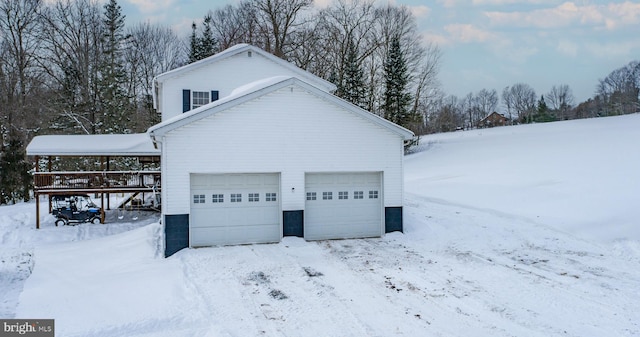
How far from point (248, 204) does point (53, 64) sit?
93.1 feet

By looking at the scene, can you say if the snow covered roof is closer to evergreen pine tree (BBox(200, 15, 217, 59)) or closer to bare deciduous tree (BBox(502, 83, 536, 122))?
evergreen pine tree (BBox(200, 15, 217, 59))

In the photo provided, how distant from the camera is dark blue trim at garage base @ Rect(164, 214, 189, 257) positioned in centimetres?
1162

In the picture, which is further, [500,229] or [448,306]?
[500,229]

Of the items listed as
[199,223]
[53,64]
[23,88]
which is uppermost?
[53,64]

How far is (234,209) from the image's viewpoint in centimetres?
1255

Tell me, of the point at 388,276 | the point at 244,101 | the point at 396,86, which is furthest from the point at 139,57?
the point at 388,276

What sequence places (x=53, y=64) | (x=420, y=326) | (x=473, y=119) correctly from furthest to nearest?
(x=473, y=119) < (x=53, y=64) < (x=420, y=326)

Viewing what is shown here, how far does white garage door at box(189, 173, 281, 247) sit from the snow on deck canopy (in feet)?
27.9

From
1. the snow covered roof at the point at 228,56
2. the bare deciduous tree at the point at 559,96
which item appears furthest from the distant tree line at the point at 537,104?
the snow covered roof at the point at 228,56

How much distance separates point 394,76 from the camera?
116ft

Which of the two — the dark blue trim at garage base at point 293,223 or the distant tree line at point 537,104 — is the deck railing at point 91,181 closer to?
the dark blue trim at garage base at point 293,223

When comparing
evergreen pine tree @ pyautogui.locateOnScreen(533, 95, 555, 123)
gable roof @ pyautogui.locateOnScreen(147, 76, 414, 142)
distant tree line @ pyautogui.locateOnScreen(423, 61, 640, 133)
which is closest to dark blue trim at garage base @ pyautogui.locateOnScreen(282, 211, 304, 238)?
gable roof @ pyautogui.locateOnScreen(147, 76, 414, 142)

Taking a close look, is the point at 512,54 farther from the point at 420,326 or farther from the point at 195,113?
the point at 420,326

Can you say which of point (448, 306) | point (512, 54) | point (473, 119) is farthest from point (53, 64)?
point (473, 119)
